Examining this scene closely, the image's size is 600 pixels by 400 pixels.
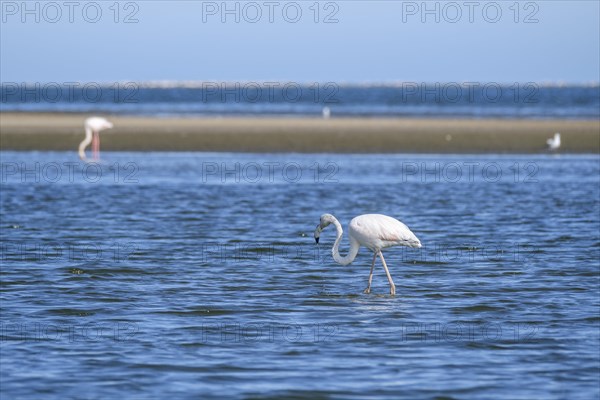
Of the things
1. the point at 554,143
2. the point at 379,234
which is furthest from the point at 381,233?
the point at 554,143

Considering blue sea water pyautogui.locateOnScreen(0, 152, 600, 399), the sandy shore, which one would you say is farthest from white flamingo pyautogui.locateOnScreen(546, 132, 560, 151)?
blue sea water pyautogui.locateOnScreen(0, 152, 600, 399)

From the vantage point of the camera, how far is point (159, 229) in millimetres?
17438

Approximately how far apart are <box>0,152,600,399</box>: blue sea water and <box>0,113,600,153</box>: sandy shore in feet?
31.1

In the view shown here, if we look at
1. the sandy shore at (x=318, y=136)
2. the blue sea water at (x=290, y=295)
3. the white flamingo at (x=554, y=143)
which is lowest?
the blue sea water at (x=290, y=295)

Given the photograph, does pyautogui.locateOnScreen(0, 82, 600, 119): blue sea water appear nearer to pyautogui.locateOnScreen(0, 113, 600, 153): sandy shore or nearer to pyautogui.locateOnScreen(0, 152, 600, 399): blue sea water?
pyautogui.locateOnScreen(0, 113, 600, 153): sandy shore

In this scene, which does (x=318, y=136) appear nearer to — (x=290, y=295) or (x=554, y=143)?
(x=554, y=143)

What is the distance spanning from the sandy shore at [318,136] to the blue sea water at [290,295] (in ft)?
31.1

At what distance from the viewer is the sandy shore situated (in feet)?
109

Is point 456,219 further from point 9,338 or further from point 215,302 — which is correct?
point 9,338

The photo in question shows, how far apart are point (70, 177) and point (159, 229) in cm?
902

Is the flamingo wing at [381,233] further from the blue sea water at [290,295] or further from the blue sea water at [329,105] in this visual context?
the blue sea water at [329,105]

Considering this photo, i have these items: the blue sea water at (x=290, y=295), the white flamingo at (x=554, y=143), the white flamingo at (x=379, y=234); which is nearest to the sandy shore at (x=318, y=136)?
the white flamingo at (x=554, y=143)

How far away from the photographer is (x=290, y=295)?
470 inches

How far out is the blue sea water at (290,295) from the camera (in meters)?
8.48
